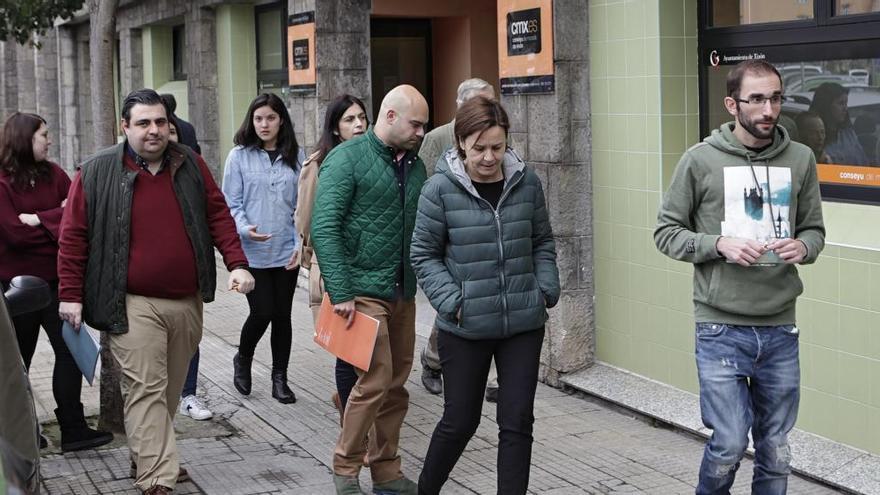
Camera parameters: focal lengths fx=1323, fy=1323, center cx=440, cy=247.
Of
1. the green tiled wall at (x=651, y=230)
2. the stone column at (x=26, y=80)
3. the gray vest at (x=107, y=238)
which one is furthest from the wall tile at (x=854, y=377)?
the stone column at (x=26, y=80)

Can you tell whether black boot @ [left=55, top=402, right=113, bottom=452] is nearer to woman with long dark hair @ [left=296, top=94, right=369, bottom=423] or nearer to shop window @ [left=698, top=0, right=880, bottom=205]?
woman with long dark hair @ [left=296, top=94, right=369, bottom=423]

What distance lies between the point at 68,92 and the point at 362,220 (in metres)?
21.6

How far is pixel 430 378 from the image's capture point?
8.27m

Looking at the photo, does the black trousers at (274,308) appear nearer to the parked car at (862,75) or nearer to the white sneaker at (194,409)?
the white sneaker at (194,409)

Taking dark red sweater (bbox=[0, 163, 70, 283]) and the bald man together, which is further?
dark red sweater (bbox=[0, 163, 70, 283])

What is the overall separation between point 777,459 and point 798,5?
9.36 feet

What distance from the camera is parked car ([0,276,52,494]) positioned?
3496 mm

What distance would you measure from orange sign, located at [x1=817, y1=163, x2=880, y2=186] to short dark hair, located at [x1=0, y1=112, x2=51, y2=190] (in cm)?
409

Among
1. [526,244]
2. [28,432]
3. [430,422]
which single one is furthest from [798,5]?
[28,432]

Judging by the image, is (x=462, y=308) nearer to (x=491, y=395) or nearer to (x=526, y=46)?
(x=491, y=395)

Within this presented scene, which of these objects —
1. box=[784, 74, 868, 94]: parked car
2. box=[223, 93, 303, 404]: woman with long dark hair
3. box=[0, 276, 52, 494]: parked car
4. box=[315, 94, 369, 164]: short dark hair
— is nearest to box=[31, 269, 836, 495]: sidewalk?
box=[223, 93, 303, 404]: woman with long dark hair

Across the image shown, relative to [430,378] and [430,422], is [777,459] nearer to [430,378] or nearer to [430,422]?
[430,422]

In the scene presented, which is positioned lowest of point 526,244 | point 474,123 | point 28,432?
point 28,432

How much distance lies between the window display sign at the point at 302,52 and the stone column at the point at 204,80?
3741mm
